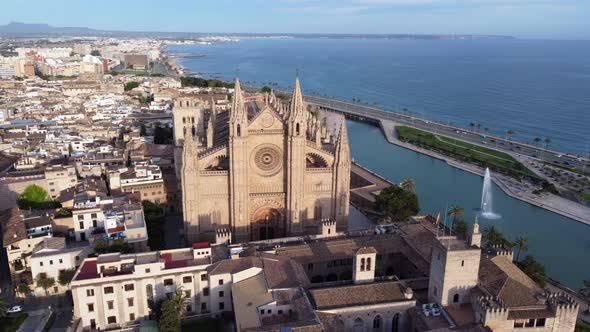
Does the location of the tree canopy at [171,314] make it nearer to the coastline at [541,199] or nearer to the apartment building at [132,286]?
the apartment building at [132,286]

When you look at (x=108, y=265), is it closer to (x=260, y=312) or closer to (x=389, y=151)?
(x=260, y=312)

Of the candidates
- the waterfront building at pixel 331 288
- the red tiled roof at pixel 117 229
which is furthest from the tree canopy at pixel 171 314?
the red tiled roof at pixel 117 229

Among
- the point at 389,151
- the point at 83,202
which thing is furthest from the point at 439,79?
the point at 83,202

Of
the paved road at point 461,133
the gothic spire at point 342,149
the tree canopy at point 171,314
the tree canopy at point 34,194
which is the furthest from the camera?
the paved road at point 461,133

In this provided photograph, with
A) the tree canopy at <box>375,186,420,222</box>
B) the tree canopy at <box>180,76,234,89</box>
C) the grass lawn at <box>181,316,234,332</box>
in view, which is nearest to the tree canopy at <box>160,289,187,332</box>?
the grass lawn at <box>181,316,234,332</box>

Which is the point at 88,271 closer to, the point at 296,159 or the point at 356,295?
the point at 356,295

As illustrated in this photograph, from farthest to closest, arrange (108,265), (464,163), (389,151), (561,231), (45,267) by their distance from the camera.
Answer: (389,151) → (464,163) → (561,231) → (45,267) → (108,265)

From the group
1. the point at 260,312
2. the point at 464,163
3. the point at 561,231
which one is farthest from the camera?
the point at 464,163

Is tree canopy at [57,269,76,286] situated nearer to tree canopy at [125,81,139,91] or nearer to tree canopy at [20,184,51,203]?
tree canopy at [20,184,51,203]
